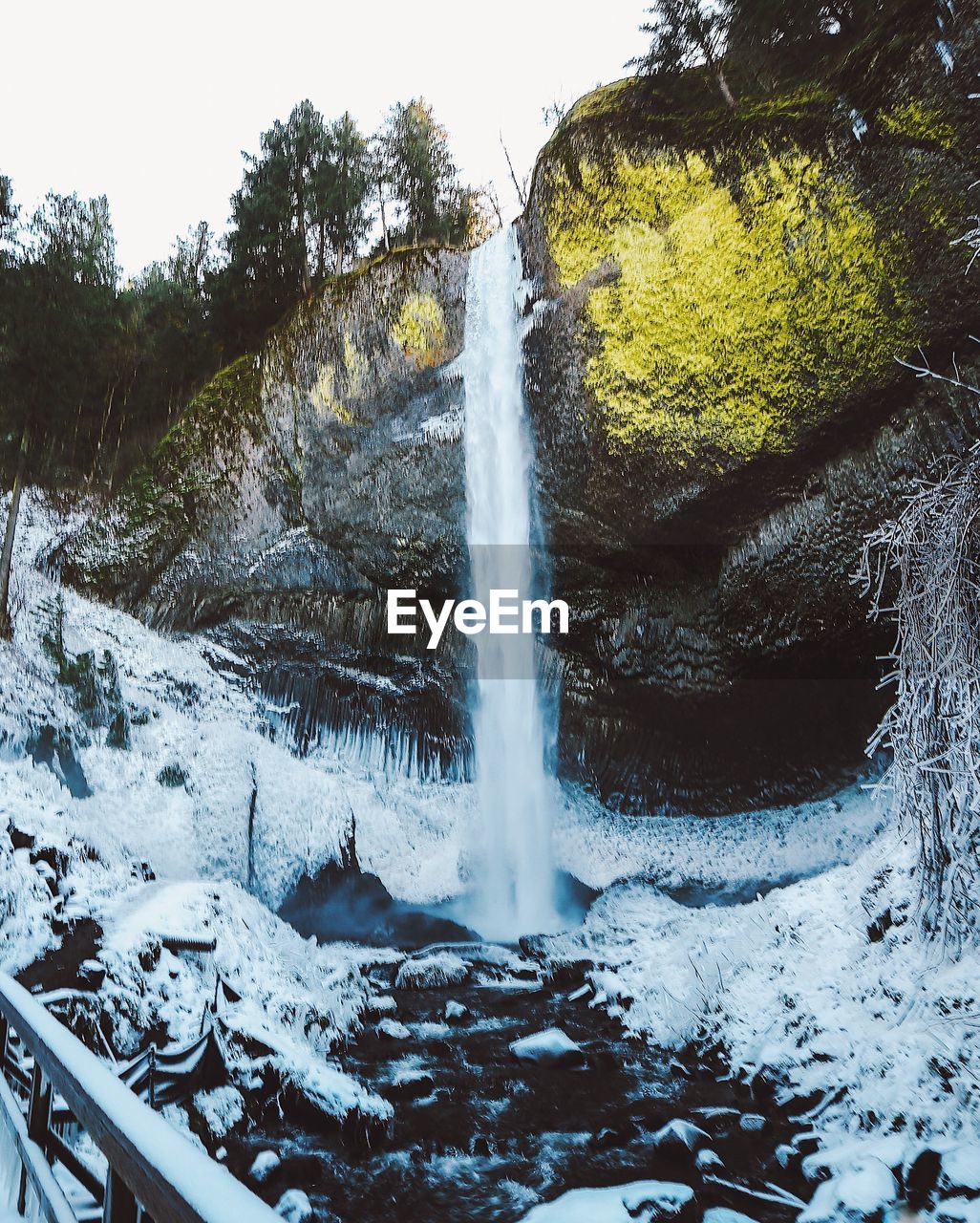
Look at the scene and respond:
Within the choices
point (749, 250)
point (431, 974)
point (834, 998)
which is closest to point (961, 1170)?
point (834, 998)

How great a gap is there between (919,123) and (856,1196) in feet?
29.2

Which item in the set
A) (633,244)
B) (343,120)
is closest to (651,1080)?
(633,244)

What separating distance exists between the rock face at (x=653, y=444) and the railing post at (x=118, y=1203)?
8594 millimetres

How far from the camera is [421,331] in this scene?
1118 centimetres

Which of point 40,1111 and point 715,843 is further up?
point 40,1111

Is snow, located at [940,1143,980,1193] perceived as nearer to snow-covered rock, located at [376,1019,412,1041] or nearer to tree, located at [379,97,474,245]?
snow-covered rock, located at [376,1019,412,1041]

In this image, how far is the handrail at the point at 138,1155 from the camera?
88 cm

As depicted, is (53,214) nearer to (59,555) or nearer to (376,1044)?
(59,555)

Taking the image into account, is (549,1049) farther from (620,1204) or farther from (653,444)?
(653,444)

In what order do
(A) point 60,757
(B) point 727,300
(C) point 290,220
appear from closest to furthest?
(B) point 727,300 < (A) point 60,757 < (C) point 290,220

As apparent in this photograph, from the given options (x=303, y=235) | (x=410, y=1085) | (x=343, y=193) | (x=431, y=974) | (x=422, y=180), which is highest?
(x=422, y=180)

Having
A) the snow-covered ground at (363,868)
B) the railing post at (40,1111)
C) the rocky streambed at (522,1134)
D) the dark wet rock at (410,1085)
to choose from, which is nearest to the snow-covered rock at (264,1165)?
the rocky streambed at (522,1134)

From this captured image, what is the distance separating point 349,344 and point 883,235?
678 cm

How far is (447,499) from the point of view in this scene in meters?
10.8
